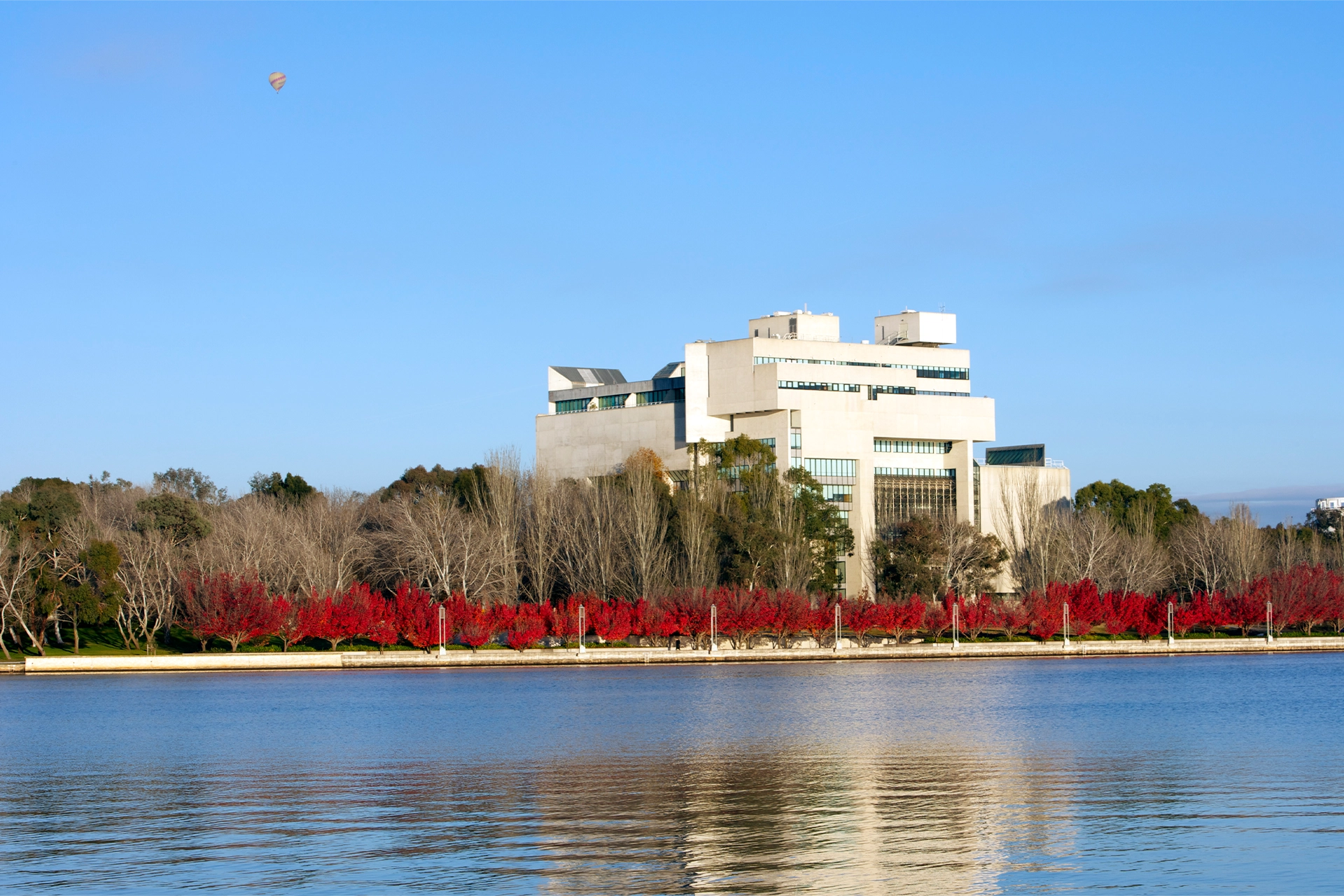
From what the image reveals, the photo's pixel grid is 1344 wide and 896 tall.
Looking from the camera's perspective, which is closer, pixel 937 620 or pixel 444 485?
pixel 937 620

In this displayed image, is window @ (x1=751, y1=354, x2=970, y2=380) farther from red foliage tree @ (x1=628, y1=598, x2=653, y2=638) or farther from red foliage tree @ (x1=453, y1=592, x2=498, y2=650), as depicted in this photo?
red foliage tree @ (x1=453, y1=592, x2=498, y2=650)

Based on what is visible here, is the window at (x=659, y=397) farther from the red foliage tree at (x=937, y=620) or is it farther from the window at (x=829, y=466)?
the red foliage tree at (x=937, y=620)

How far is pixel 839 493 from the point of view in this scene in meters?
104

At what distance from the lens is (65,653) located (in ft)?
270

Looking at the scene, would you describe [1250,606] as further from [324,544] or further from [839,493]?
[324,544]

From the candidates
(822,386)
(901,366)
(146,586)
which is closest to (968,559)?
(822,386)

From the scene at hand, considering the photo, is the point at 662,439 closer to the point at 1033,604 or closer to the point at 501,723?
the point at 1033,604

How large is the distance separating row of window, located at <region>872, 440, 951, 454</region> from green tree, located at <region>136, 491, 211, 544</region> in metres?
46.7

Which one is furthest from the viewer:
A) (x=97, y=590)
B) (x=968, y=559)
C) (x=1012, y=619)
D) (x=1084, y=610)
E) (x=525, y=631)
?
(x=968, y=559)

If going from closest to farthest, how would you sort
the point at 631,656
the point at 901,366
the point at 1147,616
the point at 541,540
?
the point at 631,656 < the point at 541,540 < the point at 1147,616 < the point at 901,366

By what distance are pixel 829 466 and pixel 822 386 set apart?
19.0ft

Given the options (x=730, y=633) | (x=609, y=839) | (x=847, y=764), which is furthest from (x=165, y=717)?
(x=730, y=633)

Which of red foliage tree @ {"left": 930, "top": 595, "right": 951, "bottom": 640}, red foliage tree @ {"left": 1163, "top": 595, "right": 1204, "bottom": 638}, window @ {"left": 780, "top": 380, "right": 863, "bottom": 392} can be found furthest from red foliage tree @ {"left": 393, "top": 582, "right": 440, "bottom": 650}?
red foliage tree @ {"left": 1163, "top": 595, "right": 1204, "bottom": 638}

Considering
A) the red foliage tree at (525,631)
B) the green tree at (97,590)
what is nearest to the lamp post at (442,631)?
the red foliage tree at (525,631)
